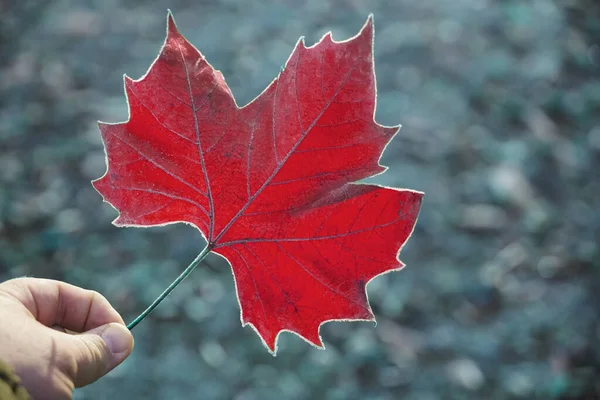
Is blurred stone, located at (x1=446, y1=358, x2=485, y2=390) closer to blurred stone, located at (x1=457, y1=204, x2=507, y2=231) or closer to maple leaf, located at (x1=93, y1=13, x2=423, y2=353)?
blurred stone, located at (x1=457, y1=204, x2=507, y2=231)

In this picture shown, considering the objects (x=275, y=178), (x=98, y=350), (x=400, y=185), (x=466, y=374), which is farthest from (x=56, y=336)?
(x=400, y=185)

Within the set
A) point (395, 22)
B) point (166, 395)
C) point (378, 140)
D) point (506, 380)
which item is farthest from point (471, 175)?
point (378, 140)

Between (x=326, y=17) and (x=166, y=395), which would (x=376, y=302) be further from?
(x=326, y=17)

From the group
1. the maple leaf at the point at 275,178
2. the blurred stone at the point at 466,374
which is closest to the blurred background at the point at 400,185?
the blurred stone at the point at 466,374

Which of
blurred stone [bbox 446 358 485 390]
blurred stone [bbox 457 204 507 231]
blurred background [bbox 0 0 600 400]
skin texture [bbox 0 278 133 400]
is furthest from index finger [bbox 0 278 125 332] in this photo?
blurred stone [bbox 457 204 507 231]

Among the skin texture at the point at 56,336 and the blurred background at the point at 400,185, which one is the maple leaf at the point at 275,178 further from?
the blurred background at the point at 400,185

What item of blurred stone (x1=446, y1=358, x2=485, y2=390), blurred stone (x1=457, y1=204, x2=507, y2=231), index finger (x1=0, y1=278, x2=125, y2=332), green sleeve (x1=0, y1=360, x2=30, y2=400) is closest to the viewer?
green sleeve (x1=0, y1=360, x2=30, y2=400)

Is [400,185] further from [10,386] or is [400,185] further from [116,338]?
[10,386]
